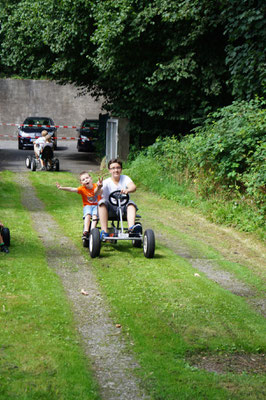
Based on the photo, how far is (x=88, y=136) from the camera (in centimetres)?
3344

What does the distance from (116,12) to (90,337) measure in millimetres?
15439

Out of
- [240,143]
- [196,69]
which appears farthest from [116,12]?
[240,143]

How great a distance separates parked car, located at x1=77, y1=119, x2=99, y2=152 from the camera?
3322 centimetres

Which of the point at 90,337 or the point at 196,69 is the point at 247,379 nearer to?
the point at 90,337

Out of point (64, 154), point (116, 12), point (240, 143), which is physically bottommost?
point (64, 154)

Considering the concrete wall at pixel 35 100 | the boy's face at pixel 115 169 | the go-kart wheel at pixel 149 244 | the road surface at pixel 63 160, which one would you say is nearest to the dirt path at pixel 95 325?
the go-kart wheel at pixel 149 244

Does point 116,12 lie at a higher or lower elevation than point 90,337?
higher

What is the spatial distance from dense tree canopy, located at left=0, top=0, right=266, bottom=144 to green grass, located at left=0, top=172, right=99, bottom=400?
387 inches

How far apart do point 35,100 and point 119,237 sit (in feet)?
122

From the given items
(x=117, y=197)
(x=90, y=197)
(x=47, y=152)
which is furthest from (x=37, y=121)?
(x=117, y=197)

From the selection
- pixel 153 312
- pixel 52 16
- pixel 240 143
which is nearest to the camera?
pixel 153 312

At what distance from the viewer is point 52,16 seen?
25.3 metres

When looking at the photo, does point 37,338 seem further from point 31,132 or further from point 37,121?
point 37,121

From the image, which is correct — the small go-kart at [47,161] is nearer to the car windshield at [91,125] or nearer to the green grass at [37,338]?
the car windshield at [91,125]
